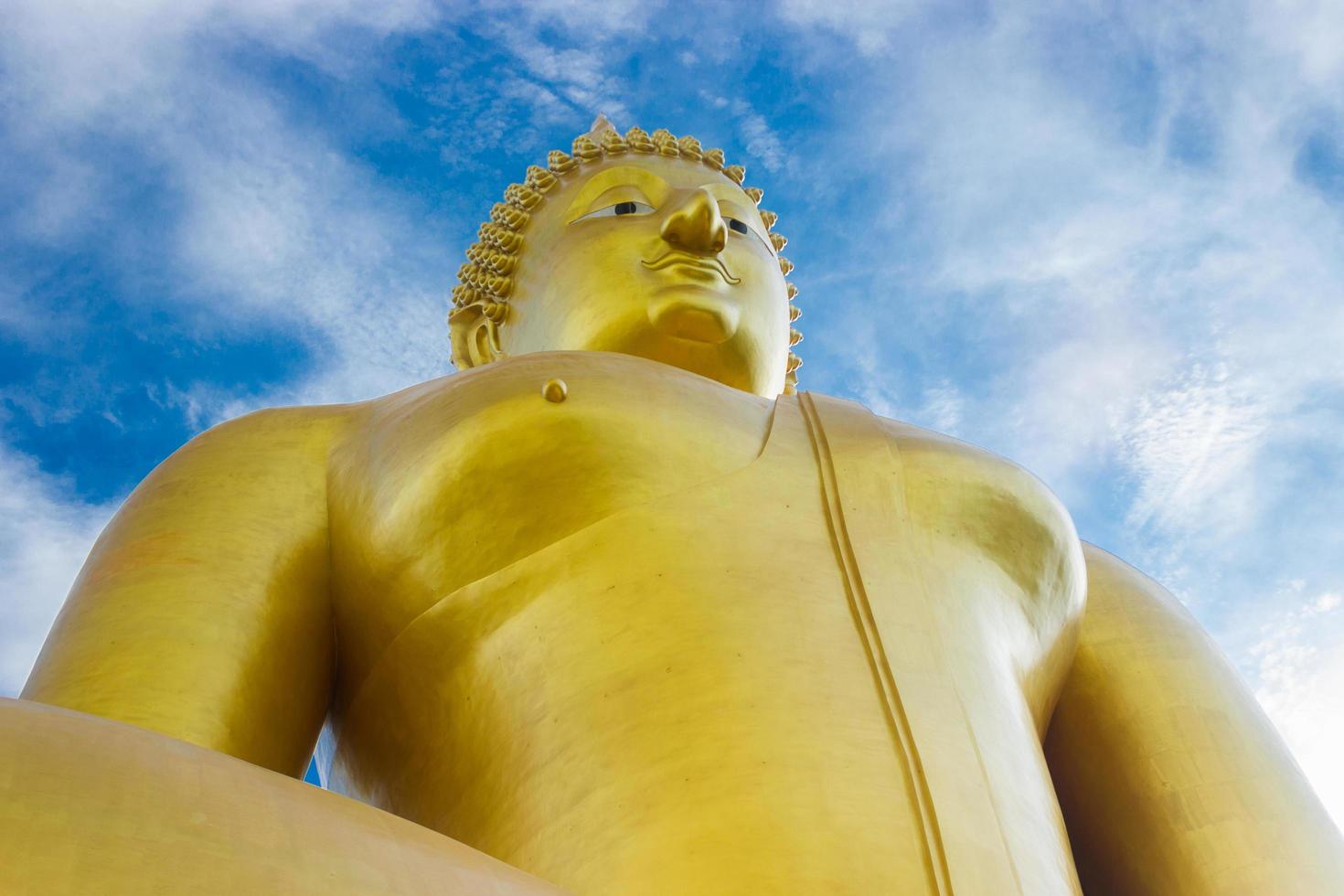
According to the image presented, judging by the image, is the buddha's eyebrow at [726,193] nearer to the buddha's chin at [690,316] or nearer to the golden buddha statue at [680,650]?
the buddha's chin at [690,316]

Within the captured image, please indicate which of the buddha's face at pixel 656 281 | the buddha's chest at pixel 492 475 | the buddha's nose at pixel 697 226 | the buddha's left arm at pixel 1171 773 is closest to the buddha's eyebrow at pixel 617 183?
the buddha's face at pixel 656 281

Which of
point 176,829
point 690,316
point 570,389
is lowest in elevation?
point 176,829

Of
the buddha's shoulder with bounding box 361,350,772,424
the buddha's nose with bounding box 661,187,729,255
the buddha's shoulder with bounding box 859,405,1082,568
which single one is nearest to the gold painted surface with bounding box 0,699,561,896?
the buddha's shoulder with bounding box 361,350,772,424

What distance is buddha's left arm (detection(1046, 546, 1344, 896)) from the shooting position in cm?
332

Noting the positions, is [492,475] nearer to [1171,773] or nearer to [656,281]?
[656,281]

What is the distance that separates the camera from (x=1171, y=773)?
11.5 ft

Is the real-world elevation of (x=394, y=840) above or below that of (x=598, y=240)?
below

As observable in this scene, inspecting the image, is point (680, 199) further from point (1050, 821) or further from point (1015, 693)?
point (1050, 821)

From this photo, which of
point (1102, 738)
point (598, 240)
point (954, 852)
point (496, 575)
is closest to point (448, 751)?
point (496, 575)

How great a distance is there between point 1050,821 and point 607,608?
980mm

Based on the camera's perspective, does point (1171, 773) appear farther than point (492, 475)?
Yes

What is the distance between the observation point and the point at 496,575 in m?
3.28

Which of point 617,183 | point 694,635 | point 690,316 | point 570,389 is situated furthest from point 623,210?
point 694,635

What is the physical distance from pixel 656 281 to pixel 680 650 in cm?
169
